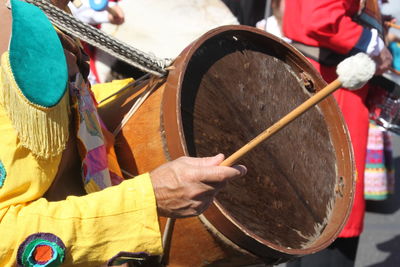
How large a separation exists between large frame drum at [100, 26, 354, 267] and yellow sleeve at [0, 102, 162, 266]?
20 cm

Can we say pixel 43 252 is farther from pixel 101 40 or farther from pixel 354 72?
pixel 354 72

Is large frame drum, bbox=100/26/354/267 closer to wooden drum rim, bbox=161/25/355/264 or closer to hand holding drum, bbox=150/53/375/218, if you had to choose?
wooden drum rim, bbox=161/25/355/264

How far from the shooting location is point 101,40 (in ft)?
5.40

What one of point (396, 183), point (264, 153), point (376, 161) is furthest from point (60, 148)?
point (396, 183)

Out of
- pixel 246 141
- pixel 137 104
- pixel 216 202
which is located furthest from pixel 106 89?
pixel 216 202

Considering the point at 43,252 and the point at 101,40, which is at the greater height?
the point at 101,40

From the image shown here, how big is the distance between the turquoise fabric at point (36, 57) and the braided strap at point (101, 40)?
0.28 feet

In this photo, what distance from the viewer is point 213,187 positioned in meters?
1.39

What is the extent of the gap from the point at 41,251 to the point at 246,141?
649 millimetres

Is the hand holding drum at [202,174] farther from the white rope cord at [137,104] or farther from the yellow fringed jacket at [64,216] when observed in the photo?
the white rope cord at [137,104]

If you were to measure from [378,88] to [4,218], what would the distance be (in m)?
2.04

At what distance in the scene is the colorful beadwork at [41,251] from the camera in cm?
134

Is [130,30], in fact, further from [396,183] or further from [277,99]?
[396,183]

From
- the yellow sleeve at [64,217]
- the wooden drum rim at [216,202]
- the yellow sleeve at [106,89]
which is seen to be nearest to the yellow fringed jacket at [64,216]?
the yellow sleeve at [64,217]
